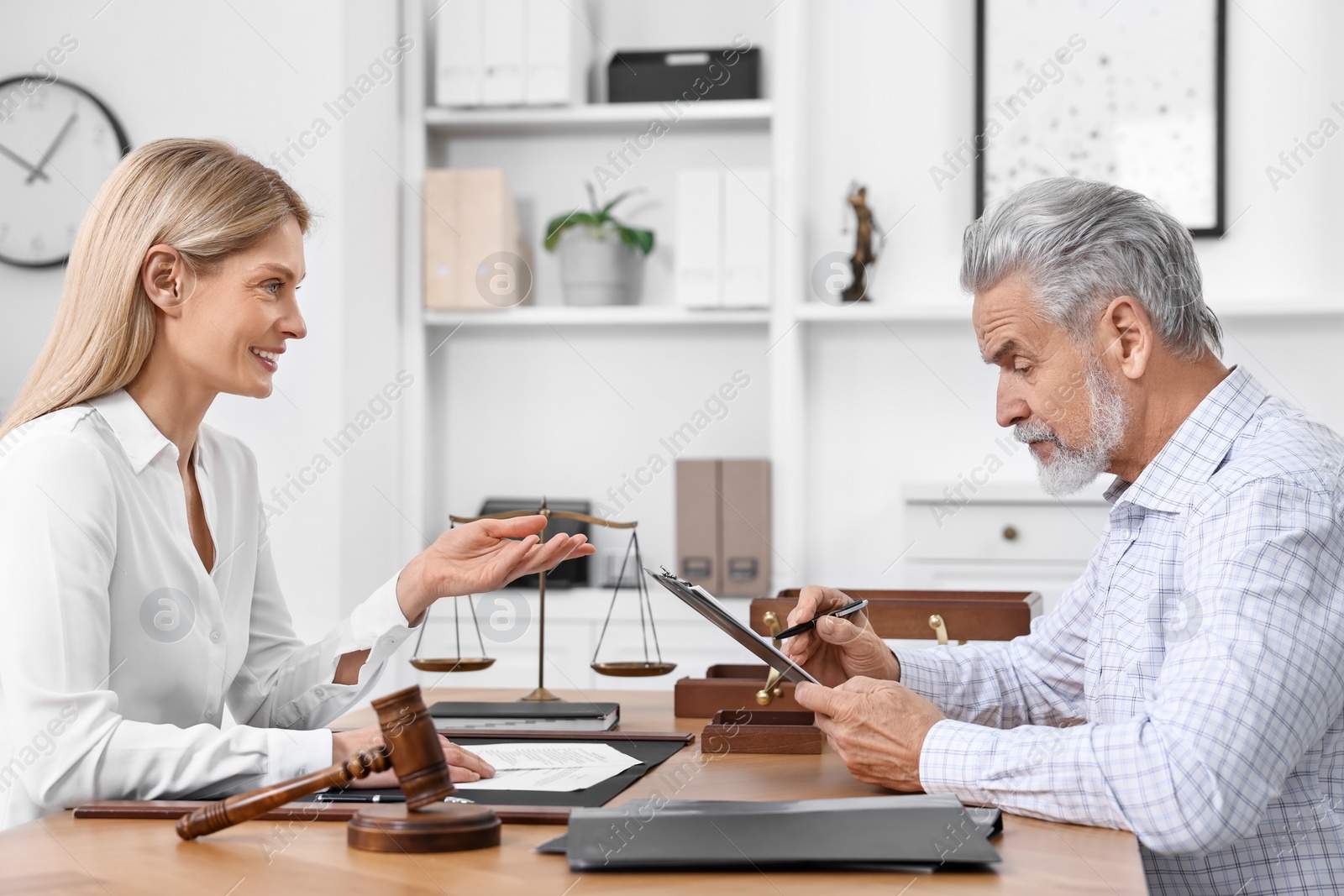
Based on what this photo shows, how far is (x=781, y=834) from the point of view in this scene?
1.07 metres

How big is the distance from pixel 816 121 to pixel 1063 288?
211 cm

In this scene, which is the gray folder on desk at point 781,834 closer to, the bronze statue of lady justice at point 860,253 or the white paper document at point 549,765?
the white paper document at point 549,765

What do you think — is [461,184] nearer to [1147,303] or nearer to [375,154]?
[375,154]

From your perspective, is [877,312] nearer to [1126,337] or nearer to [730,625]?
[1126,337]

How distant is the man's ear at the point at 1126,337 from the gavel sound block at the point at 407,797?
93 cm

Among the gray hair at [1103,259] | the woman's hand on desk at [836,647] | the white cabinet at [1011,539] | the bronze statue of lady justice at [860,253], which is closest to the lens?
the gray hair at [1103,259]

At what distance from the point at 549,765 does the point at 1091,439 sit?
784 millimetres

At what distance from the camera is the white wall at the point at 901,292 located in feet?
10.9

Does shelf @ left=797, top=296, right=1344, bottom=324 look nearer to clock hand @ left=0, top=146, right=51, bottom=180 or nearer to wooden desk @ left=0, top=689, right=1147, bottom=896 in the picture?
clock hand @ left=0, top=146, right=51, bottom=180

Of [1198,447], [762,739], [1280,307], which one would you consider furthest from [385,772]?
[1280,307]

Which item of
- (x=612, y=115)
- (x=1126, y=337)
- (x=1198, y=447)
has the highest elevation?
(x=612, y=115)

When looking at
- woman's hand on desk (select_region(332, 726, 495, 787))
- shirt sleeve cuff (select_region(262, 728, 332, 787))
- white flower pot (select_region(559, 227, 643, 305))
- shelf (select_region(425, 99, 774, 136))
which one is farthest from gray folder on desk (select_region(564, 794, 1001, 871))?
shelf (select_region(425, 99, 774, 136))

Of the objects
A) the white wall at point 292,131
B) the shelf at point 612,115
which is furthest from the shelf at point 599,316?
the shelf at point 612,115

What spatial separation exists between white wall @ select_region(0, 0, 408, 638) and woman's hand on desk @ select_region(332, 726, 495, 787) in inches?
67.0
